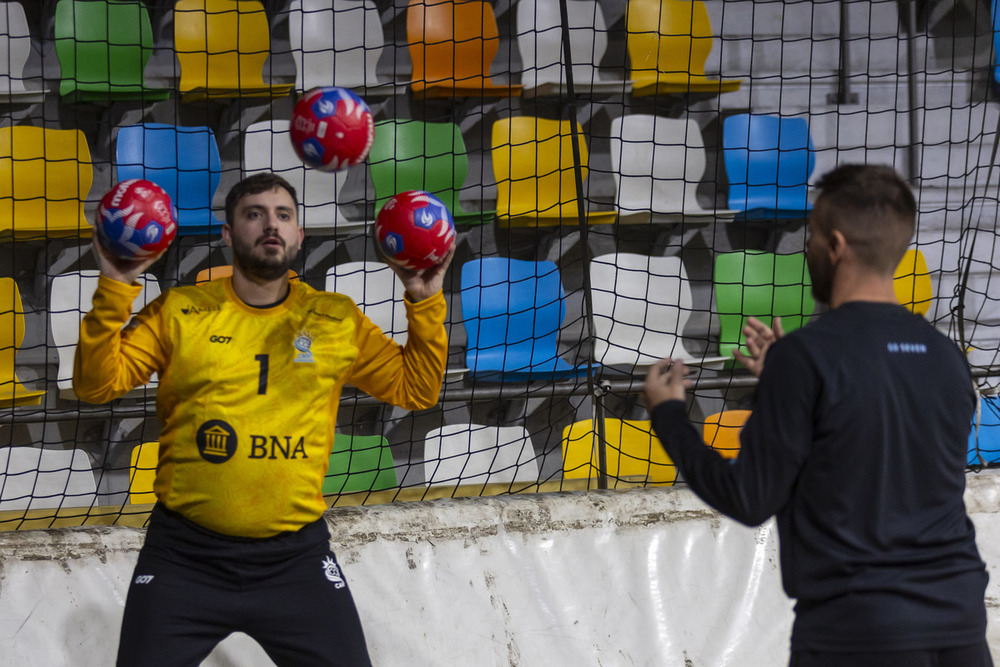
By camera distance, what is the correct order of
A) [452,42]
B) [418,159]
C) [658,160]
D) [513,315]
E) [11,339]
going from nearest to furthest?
[11,339] < [513,315] < [418,159] < [452,42] < [658,160]

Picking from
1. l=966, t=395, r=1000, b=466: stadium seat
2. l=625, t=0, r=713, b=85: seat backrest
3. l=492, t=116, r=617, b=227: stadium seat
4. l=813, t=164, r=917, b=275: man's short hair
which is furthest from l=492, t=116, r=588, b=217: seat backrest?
l=813, t=164, r=917, b=275: man's short hair

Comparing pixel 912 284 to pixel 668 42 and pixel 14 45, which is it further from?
pixel 14 45

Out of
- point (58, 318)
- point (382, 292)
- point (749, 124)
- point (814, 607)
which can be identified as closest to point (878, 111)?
point (749, 124)

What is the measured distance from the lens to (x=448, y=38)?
4.96m

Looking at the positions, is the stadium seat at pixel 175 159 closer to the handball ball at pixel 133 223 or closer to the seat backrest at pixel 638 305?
the seat backrest at pixel 638 305

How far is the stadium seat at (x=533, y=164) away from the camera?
4.79m

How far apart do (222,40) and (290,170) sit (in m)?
0.93

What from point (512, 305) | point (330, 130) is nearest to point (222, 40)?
point (512, 305)

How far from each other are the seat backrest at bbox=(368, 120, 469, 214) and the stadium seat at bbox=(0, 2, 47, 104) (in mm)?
1776

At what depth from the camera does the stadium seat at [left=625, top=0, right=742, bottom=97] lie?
16.5ft

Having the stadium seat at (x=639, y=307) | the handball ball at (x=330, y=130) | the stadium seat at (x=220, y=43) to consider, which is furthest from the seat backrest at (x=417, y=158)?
the handball ball at (x=330, y=130)

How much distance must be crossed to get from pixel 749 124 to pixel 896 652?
4047mm

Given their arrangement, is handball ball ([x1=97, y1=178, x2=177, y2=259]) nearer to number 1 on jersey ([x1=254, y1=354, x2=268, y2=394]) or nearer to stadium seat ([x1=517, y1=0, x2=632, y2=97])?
number 1 on jersey ([x1=254, y1=354, x2=268, y2=394])

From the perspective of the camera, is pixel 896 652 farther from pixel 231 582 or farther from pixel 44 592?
pixel 44 592
